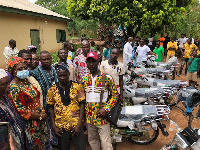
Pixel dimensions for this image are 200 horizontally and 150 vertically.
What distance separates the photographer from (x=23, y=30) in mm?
10055

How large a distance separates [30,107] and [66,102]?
0.50m

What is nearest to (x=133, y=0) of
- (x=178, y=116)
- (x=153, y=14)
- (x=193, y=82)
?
(x=153, y=14)

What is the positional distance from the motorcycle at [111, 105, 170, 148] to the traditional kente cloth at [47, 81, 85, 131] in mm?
1356

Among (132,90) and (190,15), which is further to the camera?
(190,15)

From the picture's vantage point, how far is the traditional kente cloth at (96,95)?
2877mm

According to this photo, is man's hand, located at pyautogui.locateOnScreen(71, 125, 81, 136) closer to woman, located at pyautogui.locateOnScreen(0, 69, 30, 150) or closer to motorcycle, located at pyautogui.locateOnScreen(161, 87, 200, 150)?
woman, located at pyautogui.locateOnScreen(0, 69, 30, 150)

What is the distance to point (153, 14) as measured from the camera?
1152 cm

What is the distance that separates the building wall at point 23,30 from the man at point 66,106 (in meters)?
6.72

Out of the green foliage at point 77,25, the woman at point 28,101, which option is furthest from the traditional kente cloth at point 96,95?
the green foliage at point 77,25

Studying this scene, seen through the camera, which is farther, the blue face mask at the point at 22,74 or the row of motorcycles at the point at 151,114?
the row of motorcycles at the point at 151,114

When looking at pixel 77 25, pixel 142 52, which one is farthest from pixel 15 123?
pixel 77 25

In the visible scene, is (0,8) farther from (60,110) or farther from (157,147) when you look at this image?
(157,147)

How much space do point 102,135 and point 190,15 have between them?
19650 millimetres

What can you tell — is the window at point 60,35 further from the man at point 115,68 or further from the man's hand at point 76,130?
the man's hand at point 76,130
